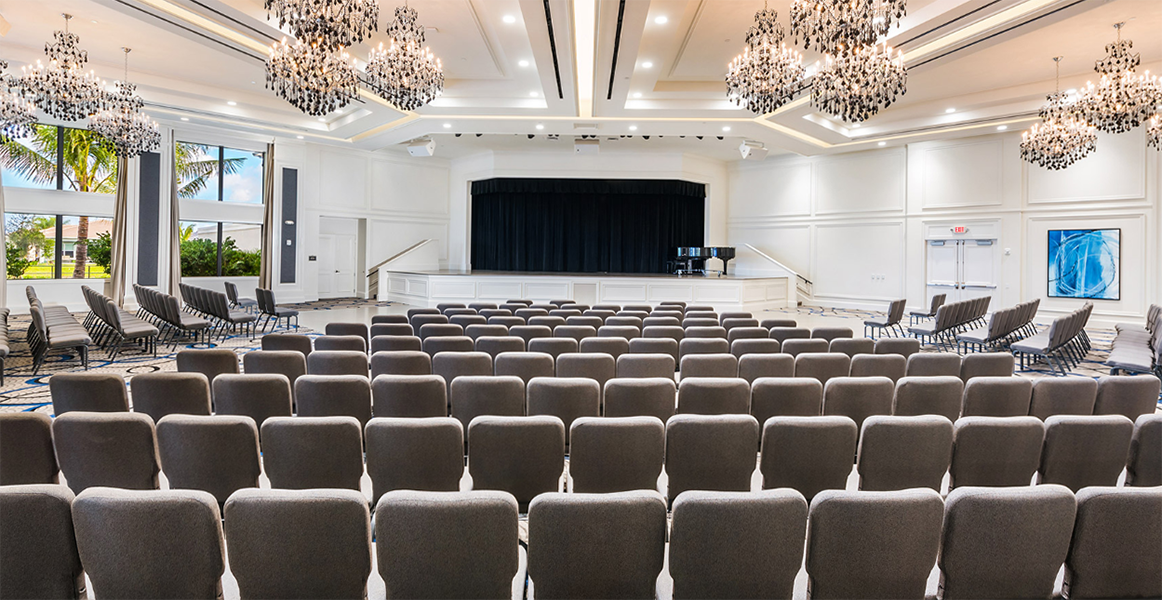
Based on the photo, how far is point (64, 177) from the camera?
41.4 feet

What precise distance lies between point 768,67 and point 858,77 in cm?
156

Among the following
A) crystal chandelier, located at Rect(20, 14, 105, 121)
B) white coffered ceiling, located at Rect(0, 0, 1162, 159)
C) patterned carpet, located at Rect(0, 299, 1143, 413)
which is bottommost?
patterned carpet, located at Rect(0, 299, 1143, 413)

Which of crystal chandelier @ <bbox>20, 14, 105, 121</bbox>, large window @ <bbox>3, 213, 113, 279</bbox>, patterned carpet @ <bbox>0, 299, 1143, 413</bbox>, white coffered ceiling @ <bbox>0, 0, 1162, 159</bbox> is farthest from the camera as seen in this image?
large window @ <bbox>3, 213, 113, 279</bbox>

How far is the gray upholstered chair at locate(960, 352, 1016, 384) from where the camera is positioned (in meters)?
4.65

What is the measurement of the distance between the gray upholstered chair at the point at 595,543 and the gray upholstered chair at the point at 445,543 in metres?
0.09

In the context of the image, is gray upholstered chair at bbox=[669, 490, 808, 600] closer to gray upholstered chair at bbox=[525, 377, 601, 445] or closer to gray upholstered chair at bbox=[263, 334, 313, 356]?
gray upholstered chair at bbox=[525, 377, 601, 445]

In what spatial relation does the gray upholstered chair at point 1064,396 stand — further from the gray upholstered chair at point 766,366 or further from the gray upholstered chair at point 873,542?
the gray upholstered chair at point 873,542

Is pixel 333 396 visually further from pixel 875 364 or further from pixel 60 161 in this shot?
pixel 60 161

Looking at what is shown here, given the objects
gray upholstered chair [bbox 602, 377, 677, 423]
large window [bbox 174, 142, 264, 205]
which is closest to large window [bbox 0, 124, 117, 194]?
large window [bbox 174, 142, 264, 205]

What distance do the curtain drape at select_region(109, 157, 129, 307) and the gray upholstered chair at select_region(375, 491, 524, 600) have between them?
14.3 m

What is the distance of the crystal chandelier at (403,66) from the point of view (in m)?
7.23

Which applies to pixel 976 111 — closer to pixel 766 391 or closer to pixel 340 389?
pixel 766 391

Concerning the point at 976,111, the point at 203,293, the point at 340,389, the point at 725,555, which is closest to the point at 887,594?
the point at 725,555

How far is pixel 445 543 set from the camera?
168cm
